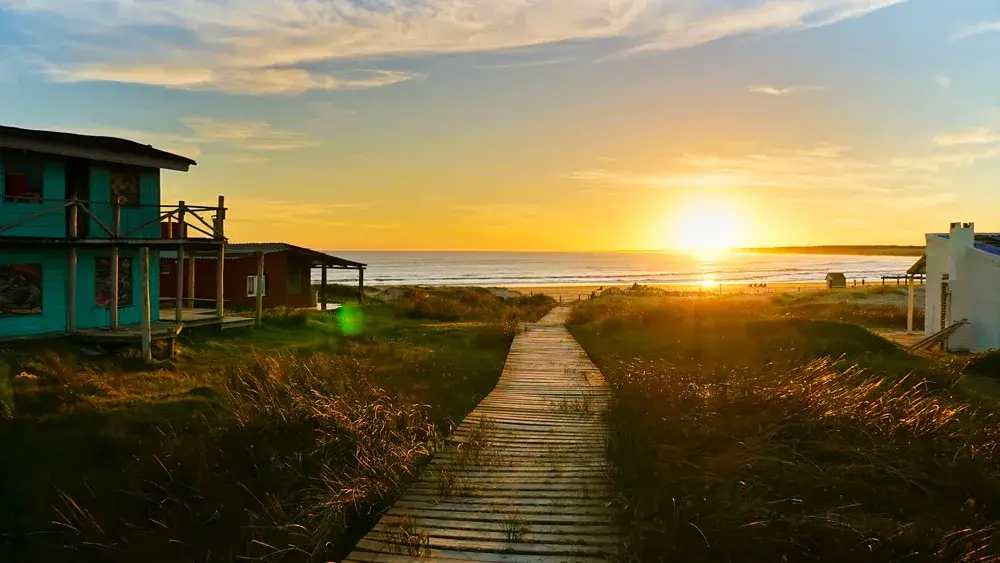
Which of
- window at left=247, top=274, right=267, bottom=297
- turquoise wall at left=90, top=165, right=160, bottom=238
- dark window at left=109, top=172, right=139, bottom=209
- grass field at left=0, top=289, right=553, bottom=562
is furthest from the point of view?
window at left=247, top=274, right=267, bottom=297

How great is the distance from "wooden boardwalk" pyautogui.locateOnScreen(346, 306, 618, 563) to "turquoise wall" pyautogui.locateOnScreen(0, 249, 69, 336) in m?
11.6

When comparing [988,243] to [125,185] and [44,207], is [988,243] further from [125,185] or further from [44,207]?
[44,207]

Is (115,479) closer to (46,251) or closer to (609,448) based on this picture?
(609,448)

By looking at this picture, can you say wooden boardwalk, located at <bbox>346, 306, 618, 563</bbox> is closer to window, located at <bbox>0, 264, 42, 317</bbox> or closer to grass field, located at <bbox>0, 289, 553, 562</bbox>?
grass field, located at <bbox>0, 289, 553, 562</bbox>

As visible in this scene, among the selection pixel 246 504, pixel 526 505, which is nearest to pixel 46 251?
pixel 246 504

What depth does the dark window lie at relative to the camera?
18.2 meters

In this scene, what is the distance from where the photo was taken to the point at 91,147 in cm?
1692

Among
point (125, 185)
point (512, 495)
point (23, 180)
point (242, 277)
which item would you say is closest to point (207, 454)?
point (512, 495)

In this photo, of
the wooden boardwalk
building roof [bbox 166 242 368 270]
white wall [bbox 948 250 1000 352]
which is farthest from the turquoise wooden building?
white wall [bbox 948 250 1000 352]

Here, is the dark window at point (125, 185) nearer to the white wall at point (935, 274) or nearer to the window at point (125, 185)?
the window at point (125, 185)

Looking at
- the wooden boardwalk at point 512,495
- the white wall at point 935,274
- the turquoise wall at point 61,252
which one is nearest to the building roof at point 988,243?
the white wall at point 935,274

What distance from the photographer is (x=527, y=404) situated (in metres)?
12.6

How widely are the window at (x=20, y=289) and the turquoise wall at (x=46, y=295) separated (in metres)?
0.10

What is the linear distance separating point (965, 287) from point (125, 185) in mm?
29376
